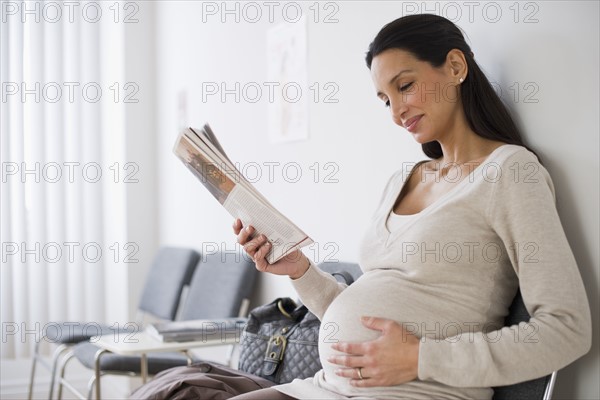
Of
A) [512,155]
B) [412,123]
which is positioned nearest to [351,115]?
[412,123]

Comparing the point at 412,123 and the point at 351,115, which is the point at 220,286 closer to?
the point at 351,115

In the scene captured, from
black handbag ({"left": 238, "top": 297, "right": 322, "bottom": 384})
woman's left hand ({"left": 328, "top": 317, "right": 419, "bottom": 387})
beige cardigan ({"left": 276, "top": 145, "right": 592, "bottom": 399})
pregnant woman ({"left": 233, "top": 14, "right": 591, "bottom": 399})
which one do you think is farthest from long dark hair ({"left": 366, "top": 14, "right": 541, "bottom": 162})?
black handbag ({"left": 238, "top": 297, "right": 322, "bottom": 384})

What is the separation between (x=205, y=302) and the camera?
2.89 m

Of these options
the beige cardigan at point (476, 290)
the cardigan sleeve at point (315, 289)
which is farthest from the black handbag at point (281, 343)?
the beige cardigan at point (476, 290)

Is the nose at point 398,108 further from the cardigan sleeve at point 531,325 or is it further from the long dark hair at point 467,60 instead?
the cardigan sleeve at point 531,325

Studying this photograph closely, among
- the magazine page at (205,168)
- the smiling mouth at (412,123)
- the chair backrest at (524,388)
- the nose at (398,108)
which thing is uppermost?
the nose at (398,108)

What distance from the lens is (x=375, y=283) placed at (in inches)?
56.0

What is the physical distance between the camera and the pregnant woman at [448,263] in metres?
1.25

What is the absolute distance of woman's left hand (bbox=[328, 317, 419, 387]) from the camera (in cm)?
128

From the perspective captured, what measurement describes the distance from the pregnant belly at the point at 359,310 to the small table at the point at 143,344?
33.8 inches

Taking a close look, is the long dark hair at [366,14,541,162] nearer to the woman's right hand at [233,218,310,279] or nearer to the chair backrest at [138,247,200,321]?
the woman's right hand at [233,218,310,279]

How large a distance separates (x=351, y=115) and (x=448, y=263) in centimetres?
91

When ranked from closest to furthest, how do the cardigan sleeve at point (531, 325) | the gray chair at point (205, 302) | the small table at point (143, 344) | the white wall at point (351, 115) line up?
the cardigan sleeve at point (531, 325) → the white wall at point (351, 115) → the small table at point (143, 344) → the gray chair at point (205, 302)

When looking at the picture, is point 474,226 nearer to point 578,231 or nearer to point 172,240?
point 578,231
